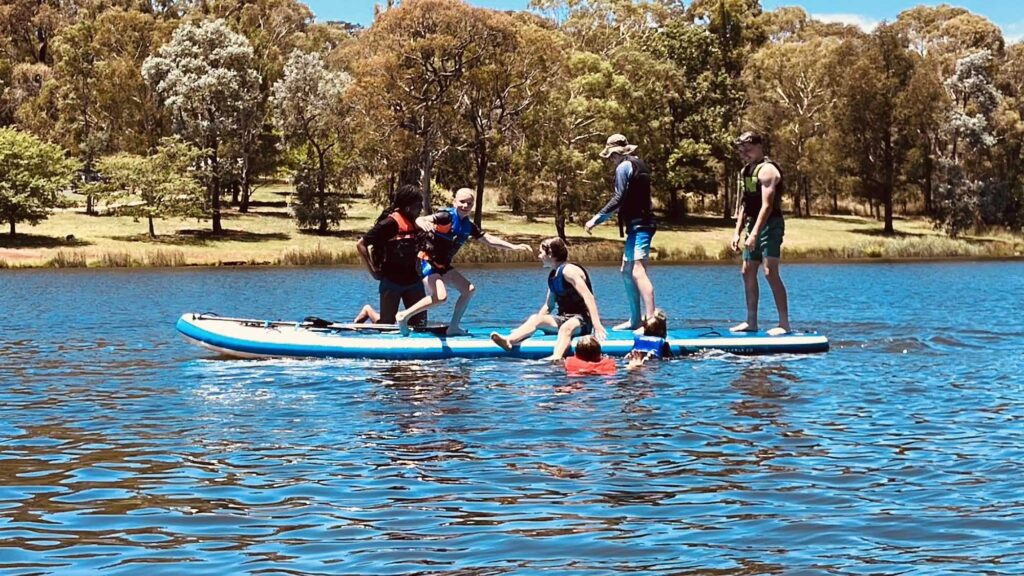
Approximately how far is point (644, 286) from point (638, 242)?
0.57m

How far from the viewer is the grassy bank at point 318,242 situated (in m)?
49.8

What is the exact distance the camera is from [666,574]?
650 cm

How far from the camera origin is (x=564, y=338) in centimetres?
1489

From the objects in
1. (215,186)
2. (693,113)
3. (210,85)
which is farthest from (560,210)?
(210,85)

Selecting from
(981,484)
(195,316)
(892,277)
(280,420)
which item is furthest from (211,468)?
(892,277)

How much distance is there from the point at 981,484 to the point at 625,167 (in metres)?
7.94

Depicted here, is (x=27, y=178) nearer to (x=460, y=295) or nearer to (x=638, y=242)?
(x=460, y=295)

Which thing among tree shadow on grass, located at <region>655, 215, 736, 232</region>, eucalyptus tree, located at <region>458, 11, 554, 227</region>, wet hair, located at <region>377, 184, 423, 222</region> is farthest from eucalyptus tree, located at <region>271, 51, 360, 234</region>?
wet hair, located at <region>377, 184, 423, 222</region>

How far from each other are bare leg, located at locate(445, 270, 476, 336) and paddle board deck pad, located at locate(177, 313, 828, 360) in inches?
7.0

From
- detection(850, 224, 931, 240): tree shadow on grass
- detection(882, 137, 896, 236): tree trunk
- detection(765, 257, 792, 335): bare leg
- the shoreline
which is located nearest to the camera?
detection(765, 257, 792, 335): bare leg

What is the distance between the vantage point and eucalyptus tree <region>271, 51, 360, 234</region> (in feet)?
199

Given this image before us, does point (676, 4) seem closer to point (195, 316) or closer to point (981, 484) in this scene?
point (195, 316)

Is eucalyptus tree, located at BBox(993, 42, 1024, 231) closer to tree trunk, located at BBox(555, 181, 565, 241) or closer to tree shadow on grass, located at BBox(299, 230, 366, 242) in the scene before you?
tree trunk, located at BBox(555, 181, 565, 241)

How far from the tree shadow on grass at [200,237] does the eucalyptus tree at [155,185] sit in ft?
2.97
